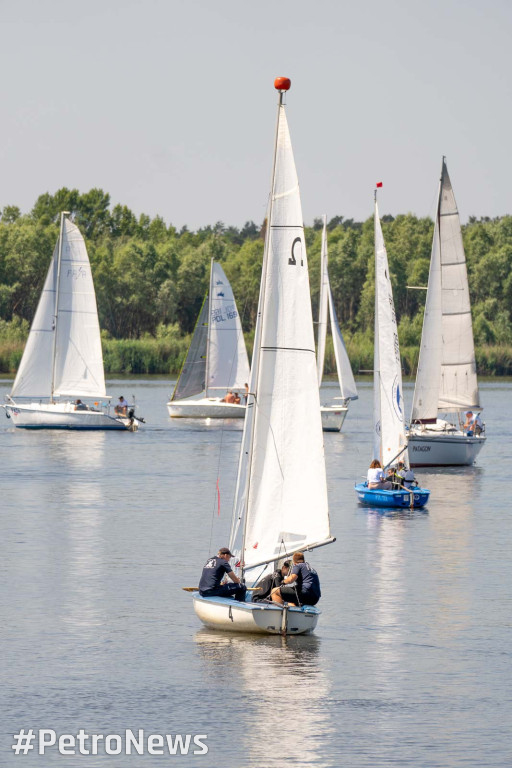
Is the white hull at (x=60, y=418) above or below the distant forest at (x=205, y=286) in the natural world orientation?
below

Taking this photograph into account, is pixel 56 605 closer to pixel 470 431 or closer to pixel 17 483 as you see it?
pixel 17 483

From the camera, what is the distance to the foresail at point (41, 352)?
8038 cm

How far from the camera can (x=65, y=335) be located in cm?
8081

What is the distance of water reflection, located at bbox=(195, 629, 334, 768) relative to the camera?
22.2 meters

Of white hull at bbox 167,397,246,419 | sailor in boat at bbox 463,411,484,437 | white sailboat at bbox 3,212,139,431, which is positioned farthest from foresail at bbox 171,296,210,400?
sailor in boat at bbox 463,411,484,437

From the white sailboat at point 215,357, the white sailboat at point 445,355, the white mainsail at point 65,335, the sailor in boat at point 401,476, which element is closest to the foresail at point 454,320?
the white sailboat at point 445,355

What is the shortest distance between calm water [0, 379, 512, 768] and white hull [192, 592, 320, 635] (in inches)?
10.5

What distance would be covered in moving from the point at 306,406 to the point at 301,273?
2679 millimetres

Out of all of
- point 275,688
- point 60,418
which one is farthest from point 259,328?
point 60,418

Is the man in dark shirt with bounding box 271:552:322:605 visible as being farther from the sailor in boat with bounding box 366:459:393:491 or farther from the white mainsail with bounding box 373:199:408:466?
the sailor in boat with bounding box 366:459:393:491

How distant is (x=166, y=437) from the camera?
3253 inches

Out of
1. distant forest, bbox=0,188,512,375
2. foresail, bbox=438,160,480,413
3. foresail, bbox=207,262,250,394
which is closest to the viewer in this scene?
foresail, bbox=438,160,480,413

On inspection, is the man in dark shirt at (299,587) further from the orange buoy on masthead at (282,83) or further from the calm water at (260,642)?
the orange buoy on masthead at (282,83)

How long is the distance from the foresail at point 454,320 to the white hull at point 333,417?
62.9 feet
